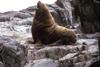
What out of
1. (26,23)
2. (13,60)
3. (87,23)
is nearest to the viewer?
(13,60)

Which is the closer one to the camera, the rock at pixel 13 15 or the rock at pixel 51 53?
the rock at pixel 51 53

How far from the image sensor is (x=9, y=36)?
801 cm

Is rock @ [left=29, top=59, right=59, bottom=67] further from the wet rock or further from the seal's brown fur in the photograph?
the seal's brown fur

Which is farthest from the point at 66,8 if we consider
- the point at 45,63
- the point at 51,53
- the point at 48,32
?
the point at 45,63

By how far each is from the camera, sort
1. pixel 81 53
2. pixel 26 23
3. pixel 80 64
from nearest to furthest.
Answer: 1. pixel 80 64
2. pixel 81 53
3. pixel 26 23

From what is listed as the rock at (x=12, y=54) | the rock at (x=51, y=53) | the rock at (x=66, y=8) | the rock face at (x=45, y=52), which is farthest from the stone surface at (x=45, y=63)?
the rock at (x=66, y=8)

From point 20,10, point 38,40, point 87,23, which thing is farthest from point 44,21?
point 20,10

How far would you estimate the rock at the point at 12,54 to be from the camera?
23.1ft

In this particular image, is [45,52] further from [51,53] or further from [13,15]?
[13,15]

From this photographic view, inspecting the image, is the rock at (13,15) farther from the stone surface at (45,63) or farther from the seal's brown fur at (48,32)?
the stone surface at (45,63)

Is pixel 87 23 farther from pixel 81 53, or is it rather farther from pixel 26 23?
pixel 26 23

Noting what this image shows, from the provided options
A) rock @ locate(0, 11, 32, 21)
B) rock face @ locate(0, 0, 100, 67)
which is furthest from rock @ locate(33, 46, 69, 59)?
rock @ locate(0, 11, 32, 21)

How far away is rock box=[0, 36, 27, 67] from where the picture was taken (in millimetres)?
7043

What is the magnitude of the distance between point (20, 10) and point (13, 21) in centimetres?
200
